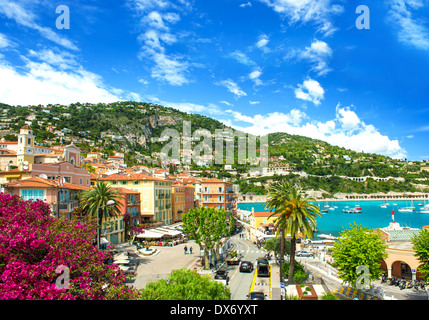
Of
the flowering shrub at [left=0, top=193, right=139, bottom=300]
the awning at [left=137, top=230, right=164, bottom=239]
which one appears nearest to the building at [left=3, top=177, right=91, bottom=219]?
the awning at [left=137, top=230, right=164, bottom=239]

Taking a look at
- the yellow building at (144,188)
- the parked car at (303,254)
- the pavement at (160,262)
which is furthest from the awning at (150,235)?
the parked car at (303,254)

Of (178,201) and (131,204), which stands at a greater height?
(131,204)

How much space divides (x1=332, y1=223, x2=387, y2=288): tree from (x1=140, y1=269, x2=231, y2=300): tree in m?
14.3

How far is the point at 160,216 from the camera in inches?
2386

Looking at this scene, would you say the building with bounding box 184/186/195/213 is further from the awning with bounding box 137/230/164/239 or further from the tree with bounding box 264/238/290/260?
the tree with bounding box 264/238/290/260

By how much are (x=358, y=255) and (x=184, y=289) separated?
16.2m

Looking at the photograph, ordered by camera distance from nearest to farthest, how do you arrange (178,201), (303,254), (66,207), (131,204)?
(66,207) < (303,254) < (131,204) < (178,201)

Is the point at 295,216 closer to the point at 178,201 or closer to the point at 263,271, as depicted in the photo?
the point at 263,271

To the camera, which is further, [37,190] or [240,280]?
[37,190]

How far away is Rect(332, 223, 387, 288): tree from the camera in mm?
23250

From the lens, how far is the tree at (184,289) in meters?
11.1

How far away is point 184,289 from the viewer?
39.0 feet

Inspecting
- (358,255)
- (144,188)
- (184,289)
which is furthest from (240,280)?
(144,188)
